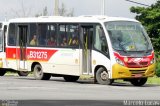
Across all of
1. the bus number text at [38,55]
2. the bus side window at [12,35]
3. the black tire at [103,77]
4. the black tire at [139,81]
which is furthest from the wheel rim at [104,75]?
the bus side window at [12,35]

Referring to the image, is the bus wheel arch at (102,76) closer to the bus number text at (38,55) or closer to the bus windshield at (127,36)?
the bus windshield at (127,36)

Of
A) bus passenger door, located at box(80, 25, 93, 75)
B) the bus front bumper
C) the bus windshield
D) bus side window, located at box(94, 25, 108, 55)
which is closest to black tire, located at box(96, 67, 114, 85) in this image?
the bus front bumper

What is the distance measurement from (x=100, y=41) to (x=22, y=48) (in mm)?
5580

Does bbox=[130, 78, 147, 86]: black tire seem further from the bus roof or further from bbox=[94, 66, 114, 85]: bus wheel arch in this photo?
the bus roof

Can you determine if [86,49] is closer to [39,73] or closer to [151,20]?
[39,73]

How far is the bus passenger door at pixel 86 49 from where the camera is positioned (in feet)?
92.2

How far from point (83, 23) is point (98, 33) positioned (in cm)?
114

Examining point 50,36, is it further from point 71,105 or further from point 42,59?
point 71,105

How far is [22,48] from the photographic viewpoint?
31844 millimetres

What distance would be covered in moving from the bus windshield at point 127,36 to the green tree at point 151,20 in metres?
23.4

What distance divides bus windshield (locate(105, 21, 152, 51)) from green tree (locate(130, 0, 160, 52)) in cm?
2337

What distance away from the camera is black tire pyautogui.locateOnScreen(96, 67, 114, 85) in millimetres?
27156

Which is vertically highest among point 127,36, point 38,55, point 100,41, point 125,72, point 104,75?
point 127,36

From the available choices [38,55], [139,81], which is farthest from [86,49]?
[38,55]
